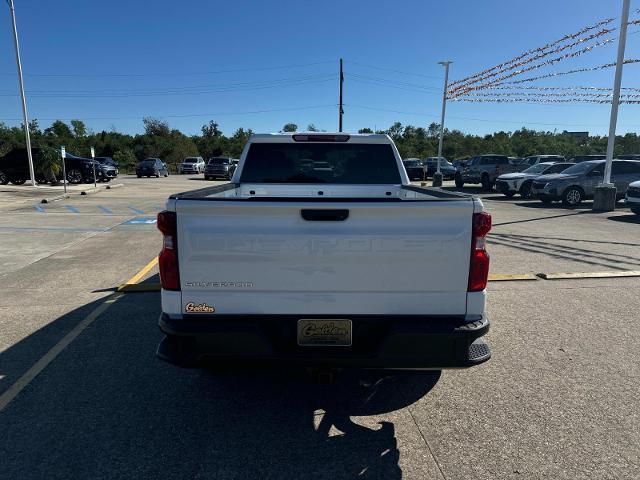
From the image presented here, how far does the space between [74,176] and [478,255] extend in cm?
2932

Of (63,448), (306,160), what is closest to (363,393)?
(63,448)

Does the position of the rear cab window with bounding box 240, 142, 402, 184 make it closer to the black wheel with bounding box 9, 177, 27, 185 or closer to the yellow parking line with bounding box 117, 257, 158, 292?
the yellow parking line with bounding box 117, 257, 158, 292

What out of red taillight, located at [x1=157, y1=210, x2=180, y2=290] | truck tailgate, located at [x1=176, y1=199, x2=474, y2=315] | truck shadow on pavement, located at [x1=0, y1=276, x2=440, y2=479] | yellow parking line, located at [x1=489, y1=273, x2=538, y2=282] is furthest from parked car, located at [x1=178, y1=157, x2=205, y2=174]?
truck tailgate, located at [x1=176, y1=199, x2=474, y2=315]

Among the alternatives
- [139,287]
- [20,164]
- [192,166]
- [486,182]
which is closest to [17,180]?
[20,164]

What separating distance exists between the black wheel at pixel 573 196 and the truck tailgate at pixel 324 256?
17.6 m

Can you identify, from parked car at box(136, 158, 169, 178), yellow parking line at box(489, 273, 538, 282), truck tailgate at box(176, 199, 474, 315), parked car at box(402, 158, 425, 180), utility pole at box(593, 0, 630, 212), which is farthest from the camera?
parked car at box(136, 158, 169, 178)

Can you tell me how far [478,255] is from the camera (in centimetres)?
278

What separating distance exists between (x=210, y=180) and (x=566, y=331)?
112ft

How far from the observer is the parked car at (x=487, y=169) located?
1022 inches

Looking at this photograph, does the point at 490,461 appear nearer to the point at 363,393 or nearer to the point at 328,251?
the point at 363,393

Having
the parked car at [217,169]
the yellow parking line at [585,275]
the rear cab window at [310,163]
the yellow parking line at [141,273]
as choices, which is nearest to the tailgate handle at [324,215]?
the rear cab window at [310,163]

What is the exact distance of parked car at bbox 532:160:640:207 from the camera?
17.9 metres

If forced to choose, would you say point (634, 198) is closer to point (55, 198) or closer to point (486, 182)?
point (486, 182)

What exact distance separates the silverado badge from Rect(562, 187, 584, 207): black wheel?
1839 centimetres
